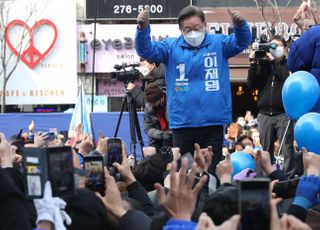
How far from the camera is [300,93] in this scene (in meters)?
5.90

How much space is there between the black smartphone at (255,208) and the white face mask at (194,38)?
11.6 ft

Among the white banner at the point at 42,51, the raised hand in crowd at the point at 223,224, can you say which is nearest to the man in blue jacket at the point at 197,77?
the raised hand in crowd at the point at 223,224

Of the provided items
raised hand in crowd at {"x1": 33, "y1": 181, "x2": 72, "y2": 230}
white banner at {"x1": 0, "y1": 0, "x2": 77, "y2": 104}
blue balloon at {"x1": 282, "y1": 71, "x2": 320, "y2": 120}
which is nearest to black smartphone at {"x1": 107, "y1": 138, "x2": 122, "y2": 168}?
raised hand in crowd at {"x1": 33, "y1": 181, "x2": 72, "y2": 230}

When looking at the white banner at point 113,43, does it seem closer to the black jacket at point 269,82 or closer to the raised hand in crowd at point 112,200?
the black jacket at point 269,82

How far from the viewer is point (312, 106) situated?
20.0ft

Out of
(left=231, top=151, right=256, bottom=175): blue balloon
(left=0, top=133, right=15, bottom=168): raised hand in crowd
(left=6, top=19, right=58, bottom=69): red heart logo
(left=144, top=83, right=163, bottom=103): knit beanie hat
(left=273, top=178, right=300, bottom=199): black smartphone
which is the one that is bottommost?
(left=231, top=151, right=256, bottom=175): blue balloon

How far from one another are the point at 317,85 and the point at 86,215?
3109 mm

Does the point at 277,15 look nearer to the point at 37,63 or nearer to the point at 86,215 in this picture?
the point at 37,63

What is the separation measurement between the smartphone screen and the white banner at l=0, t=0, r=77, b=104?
24.7 meters

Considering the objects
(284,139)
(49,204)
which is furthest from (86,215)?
(284,139)

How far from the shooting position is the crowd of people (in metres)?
2.76

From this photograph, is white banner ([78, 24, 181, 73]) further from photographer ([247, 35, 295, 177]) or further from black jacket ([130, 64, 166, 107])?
photographer ([247, 35, 295, 177])

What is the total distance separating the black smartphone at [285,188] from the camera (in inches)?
164

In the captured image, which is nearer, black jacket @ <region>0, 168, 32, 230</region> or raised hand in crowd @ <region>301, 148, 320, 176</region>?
black jacket @ <region>0, 168, 32, 230</region>
